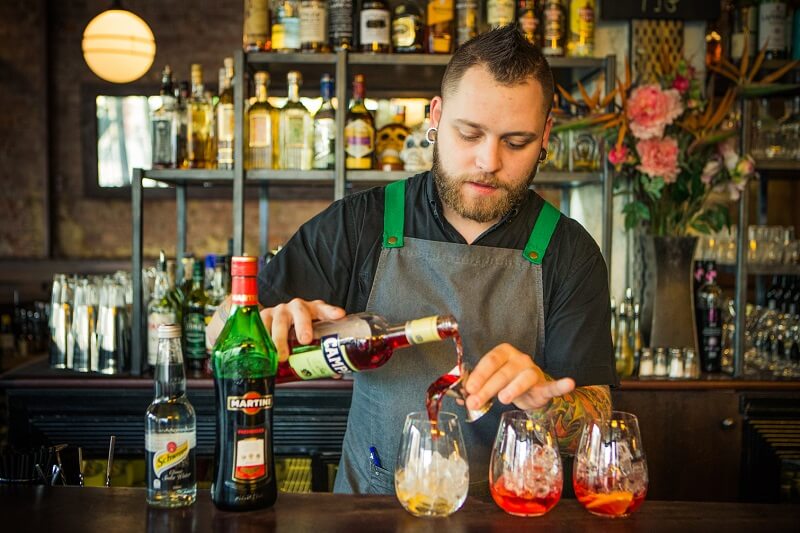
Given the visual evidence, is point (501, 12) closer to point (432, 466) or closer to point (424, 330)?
point (424, 330)

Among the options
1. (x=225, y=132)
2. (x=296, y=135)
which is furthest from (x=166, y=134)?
(x=296, y=135)

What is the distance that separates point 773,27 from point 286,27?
5.68ft

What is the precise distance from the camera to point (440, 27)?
8.61 feet

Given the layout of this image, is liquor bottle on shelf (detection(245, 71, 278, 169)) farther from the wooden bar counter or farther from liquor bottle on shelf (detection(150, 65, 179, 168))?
the wooden bar counter

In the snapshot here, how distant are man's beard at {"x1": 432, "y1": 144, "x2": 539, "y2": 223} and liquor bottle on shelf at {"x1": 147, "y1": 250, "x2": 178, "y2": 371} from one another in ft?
4.40

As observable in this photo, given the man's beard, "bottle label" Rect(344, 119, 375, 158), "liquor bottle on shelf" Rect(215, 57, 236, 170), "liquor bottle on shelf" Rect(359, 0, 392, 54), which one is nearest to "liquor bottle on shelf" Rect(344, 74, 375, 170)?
"bottle label" Rect(344, 119, 375, 158)

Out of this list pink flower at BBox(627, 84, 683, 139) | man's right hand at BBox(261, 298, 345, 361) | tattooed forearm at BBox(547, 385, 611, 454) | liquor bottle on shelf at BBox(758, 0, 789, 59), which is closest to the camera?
man's right hand at BBox(261, 298, 345, 361)

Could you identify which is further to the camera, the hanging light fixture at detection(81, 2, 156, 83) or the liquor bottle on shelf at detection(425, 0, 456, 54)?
the hanging light fixture at detection(81, 2, 156, 83)

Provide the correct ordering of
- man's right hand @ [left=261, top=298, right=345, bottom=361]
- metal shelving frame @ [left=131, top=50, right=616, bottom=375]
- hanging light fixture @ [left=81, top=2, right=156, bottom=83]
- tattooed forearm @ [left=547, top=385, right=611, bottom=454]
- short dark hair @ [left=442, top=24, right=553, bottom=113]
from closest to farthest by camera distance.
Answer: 1. man's right hand @ [left=261, top=298, right=345, bottom=361]
2. tattooed forearm @ [left=547, top=385, right=611, bottom=454]
3. short dark hair @ [left=442, top=24, right=553, bottom=113]
4. metal shelving frame @ [left=131, top=50, right=616, bottom=375]
5. hanging light fixture @ [left=81, top=2, right=156, bottom=83]

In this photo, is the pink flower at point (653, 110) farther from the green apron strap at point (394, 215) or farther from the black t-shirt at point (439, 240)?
the green apron strap at point (394, 215)

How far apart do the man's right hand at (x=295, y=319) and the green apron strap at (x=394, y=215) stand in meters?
0.44

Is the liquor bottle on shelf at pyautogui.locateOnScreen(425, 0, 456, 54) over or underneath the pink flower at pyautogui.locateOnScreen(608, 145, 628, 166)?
over

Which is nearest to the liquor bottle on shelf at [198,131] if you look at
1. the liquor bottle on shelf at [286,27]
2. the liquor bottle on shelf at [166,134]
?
the liquor bottle on shelf at [166,134]

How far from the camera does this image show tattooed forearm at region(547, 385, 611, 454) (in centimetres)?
134
